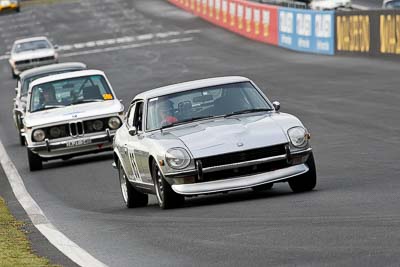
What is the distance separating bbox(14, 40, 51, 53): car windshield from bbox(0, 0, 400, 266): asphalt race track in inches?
256

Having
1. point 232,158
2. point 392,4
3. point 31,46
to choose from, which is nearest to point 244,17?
point 31,46

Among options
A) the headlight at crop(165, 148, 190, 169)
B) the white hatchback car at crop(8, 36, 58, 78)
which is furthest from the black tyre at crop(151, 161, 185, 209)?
the white hatchback car at crop(8, 36, 58, 78)

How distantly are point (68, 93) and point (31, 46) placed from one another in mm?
30844

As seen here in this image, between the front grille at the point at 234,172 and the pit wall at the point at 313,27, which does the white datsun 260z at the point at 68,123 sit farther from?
the pit wall at the point at 313,27

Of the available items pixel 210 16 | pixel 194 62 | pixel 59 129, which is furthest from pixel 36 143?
pixel 210 16

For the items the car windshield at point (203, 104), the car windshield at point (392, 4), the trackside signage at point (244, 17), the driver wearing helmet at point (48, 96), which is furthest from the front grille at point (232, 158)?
the trackside signage at point (244, 17)

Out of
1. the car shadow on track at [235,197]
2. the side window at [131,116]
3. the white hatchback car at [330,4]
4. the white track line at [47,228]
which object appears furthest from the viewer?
the white hatchback car at [330,4]

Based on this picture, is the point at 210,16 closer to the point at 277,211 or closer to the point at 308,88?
the point at 308,88

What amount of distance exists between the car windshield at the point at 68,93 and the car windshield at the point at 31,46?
29.7 metres

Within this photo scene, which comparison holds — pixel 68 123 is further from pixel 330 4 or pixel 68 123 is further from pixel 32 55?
pixel 330 4

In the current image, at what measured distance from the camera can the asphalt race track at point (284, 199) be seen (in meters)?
9.05

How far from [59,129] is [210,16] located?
44.5 meters

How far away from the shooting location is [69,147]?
70.7 ft

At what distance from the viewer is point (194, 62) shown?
48500 mm
